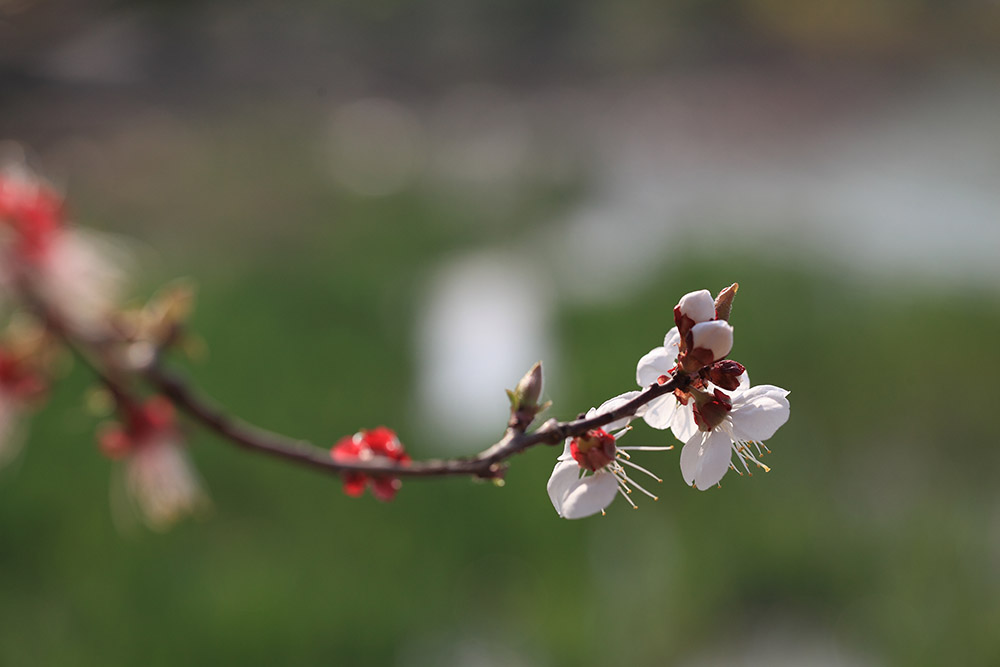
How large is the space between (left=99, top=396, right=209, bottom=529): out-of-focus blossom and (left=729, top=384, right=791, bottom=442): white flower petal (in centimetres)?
47

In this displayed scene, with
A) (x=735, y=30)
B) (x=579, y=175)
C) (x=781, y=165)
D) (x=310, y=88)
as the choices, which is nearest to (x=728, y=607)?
(x=579, y=175)

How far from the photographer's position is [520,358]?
72.3 inches

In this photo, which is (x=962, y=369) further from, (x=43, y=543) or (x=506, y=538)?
(x=43, y=543)

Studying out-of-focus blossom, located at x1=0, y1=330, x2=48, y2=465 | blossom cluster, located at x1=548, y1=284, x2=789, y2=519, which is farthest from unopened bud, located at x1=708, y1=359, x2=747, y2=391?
out-of-focus blossom, located at x1=0, y1=330, x2=48, y2=465

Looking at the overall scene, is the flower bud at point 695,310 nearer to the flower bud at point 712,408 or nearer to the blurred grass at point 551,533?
the flower bud at point 712,408

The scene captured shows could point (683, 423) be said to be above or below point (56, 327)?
above

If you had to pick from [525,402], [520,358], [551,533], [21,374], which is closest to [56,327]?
[21,374]

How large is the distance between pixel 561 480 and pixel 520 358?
1.50 m

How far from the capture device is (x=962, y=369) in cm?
182

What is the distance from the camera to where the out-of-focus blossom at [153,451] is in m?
0.67

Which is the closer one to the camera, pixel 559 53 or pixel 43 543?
pixel 43 543

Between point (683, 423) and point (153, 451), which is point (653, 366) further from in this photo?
point (153, 451)

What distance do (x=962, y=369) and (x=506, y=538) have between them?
3.29 feet

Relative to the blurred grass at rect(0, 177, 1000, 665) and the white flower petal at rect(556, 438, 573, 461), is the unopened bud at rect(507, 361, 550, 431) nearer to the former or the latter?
the white flower petal at rect(556, 438, 573, 461)
